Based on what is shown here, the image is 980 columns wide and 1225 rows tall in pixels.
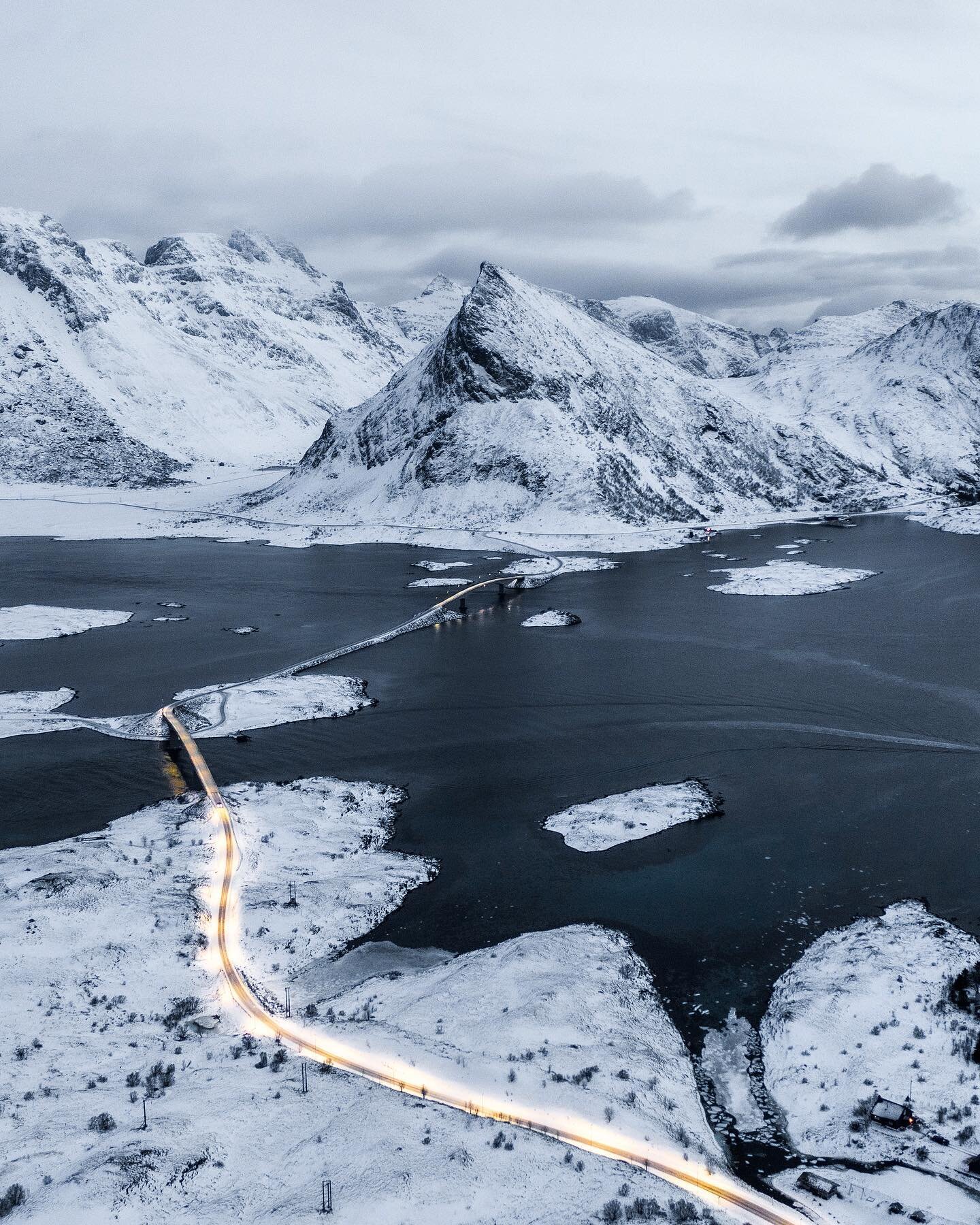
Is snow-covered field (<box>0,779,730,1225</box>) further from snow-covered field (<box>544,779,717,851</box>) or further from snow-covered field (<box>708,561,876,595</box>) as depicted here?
snow-covered field (<box>708,561,876,595</box>)

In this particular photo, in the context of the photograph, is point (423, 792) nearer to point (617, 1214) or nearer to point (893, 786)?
point (893, 786)

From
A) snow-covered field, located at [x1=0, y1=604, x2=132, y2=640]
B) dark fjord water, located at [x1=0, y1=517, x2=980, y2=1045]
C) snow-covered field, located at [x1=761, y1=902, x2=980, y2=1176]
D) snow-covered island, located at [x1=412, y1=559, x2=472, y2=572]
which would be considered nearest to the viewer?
snow-covered field, located at [x1=761, y1=902, x2=980, y2=1176]

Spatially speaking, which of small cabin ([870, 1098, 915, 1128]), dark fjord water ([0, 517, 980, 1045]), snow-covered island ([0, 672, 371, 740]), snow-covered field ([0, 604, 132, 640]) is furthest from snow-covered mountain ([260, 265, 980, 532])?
small cabin ([870, 1098, 915, 1128])

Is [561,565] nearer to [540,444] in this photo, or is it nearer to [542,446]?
[542,446]

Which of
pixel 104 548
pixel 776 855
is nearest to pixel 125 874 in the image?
pixel 776 855

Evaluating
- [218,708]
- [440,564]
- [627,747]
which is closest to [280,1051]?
[627,747]
